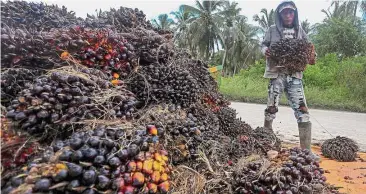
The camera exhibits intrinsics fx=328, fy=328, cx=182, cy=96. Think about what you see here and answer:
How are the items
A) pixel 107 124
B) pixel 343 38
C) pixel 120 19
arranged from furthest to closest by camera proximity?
pixel 343 38 < pixel 120 19 < pixel 107 124

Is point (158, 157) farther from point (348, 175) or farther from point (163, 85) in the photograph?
point (348, 175)

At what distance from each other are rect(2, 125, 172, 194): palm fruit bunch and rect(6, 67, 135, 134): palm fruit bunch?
0.44 feet

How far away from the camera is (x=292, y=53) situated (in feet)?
11.3

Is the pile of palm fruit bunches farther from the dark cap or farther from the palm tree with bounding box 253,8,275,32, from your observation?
the palm tree with bounding box 253,8,275,32

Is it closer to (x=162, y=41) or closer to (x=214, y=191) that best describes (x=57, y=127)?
(x=214, y=191)

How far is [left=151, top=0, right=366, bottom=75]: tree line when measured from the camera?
2200cm

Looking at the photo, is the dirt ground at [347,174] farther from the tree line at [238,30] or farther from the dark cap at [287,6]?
the tree line at [238,30]

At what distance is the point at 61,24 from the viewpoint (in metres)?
2.21

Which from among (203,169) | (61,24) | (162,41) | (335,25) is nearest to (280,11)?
(162,41)

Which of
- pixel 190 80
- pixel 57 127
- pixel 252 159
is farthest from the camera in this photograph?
pixel 190 80

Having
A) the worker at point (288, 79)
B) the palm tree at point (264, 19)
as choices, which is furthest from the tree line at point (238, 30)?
the worker at point (288, 79)

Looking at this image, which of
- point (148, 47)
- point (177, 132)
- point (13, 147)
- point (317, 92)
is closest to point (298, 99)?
point (148, 47)

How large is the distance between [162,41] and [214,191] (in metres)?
1.05

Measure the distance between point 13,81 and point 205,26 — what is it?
1122 inches
